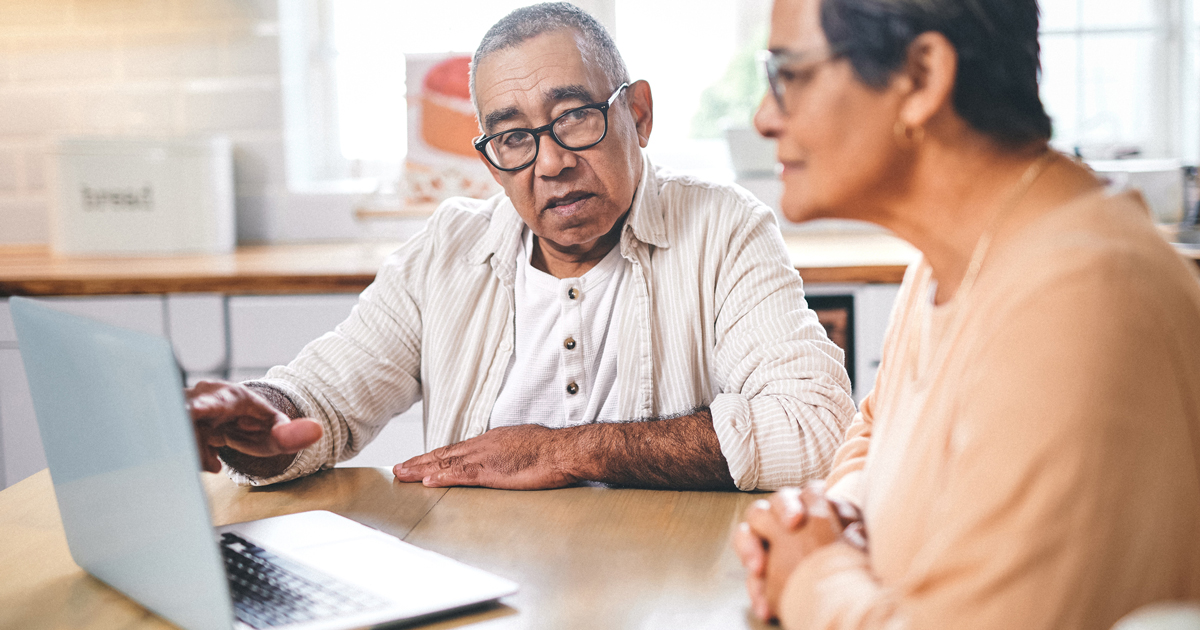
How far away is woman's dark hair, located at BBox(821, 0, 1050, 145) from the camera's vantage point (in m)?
0.66

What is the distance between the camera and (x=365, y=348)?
1.55 metres

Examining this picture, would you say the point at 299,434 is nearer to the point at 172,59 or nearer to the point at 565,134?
the point at 565,134

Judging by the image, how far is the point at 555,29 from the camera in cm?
147

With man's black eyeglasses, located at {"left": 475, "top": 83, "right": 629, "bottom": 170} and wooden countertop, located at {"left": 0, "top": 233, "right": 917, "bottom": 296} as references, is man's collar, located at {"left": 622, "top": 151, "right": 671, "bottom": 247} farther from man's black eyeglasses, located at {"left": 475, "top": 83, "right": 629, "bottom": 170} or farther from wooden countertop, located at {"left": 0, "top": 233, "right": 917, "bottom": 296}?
wooden countertop, located at {"left": 0, "top": 233, "right": 917, "bottom": 296}

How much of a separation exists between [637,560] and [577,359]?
68 cm

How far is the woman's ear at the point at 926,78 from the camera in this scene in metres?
0.66

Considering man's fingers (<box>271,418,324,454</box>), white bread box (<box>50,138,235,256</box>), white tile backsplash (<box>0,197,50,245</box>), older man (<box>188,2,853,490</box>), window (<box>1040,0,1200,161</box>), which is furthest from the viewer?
white tile backsplash (<box>0,197,50,245</box>)

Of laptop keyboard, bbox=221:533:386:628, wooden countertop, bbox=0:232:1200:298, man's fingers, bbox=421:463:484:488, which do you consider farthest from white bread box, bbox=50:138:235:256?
laptop keyboard, bbox=221:533:386:628

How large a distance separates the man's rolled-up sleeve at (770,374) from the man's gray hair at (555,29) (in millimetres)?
337

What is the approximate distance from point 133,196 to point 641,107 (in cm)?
168

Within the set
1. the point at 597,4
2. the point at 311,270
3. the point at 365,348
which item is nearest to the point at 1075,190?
the point at 365,348

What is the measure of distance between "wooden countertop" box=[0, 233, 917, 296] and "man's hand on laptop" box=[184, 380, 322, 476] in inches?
41.1

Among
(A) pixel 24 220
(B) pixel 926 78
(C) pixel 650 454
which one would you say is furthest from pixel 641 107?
(A) pixel 24 220

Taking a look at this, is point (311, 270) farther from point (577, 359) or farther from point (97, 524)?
point (97, 524)
